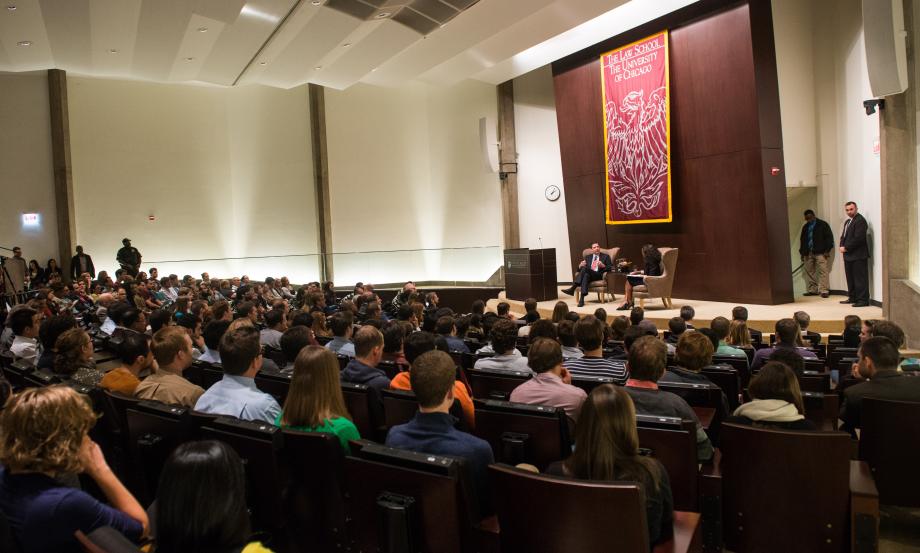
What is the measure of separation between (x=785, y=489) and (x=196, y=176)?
14.1m

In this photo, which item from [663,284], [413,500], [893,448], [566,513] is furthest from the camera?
[663,284]

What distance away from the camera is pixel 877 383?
2.97 metres

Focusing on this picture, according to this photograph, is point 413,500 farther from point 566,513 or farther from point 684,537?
point 684,537

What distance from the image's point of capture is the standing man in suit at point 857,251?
331 inches

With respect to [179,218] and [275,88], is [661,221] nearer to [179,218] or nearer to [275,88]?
[275,88]

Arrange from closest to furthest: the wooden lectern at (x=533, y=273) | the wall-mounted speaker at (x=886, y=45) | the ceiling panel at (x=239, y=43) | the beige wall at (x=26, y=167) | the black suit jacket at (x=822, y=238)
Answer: the wall-mounted speaker at (x=886, y=45) < the ceiling panel at (x=239, y=43) < the black suit jacket at (x=822, y=238) < the wooden lectern at (x=533, y=273) < the beige wall at (x=26, y=167)

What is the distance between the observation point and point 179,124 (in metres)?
13.9

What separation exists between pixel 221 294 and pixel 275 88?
5.75 meters

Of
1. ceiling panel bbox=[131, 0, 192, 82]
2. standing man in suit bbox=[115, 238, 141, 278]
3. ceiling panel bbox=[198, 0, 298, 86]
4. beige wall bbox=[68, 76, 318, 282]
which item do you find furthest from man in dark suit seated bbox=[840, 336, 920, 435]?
standing man in suit bbox=[115, 238, 141, 278]

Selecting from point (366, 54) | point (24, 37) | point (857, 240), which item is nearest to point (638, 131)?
point (857, 240)

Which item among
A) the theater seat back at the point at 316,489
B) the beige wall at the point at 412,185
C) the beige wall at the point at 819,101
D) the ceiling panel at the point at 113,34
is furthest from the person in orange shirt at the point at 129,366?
the beige wall at the point at 412,185

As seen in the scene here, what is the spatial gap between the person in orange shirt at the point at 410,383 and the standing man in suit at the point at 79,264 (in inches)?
406

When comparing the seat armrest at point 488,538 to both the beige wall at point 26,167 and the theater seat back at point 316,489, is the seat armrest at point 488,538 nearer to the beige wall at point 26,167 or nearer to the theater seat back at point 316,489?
the theater seat back at point 316,489

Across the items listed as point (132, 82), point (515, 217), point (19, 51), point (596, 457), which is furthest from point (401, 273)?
point (596, 457)
